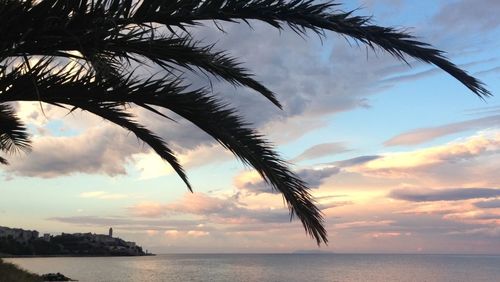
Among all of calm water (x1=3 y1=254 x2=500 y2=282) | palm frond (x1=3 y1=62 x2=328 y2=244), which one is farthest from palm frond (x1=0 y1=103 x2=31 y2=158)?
calm water (x1=3 y1=254 x2=500 y2=282)

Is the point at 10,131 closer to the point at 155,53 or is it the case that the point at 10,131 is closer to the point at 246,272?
the point at 155,53

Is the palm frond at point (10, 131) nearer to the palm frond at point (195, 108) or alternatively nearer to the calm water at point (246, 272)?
the palm frond at point (195, 108)

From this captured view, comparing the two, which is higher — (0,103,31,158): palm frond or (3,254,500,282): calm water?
(0,103,31,158): palm frond

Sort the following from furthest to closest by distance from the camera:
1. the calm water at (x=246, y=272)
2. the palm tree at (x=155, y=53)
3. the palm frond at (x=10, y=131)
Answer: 1. the calm water at (x=246, y=272)
2. the palm frond at (x=10, y=131)
3. the palm tree at (x=155, y=53)

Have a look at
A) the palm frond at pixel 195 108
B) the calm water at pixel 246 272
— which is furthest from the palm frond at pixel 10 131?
the calm water at pixel 246 272

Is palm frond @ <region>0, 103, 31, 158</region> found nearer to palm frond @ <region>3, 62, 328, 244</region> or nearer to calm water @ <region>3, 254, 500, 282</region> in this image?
palm frond @ <region>3, 62, 328, 244</region>

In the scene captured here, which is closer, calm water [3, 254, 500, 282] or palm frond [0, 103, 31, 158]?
palm frond [0, 103, 31, 158]

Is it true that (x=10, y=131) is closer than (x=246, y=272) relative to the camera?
Yes

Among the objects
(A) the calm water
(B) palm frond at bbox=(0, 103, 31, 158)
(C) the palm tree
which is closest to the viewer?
(C) the palm tree

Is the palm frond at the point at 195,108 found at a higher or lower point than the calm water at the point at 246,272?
higher

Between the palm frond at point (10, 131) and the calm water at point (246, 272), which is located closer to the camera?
the palm frond at point (10, 131)

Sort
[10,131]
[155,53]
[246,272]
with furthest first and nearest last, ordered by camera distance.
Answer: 1. [246,272]
2. [10,131]
3. [155,53]

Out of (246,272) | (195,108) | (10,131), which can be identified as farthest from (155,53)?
(246,272)

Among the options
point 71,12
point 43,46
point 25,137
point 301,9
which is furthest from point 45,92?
point 25,137
